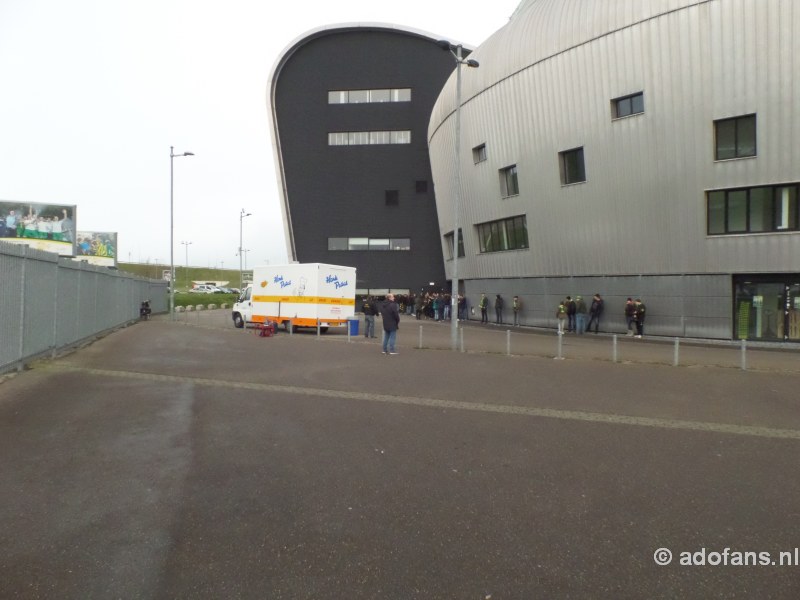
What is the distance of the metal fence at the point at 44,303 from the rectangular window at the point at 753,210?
21752mm

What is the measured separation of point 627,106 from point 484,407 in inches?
735

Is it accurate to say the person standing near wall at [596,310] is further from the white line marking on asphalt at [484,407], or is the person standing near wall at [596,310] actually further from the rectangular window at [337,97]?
the rectangular window at [337,97]

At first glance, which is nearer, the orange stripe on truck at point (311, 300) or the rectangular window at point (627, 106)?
the rectangular window at point (627, 106)

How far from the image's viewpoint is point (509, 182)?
27.1m

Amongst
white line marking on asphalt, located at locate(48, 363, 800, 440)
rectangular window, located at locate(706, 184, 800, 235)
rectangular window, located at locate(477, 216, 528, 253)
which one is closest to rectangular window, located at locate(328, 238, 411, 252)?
rectangular window, located at locate(477, 216, 528, 253)

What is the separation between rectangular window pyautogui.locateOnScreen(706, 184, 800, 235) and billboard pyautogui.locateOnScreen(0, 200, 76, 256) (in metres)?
41.1

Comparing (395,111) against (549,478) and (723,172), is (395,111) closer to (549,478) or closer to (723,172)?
(723,172)

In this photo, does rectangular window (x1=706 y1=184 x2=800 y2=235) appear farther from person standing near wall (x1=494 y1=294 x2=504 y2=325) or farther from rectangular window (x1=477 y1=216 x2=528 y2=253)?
person standing near wall (x1=494 y1=294 x2=504 y2=325)

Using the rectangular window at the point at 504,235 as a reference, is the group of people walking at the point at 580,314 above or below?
below

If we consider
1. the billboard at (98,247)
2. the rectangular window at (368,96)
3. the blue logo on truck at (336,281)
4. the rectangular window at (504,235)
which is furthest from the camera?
the billboard at (98,247)

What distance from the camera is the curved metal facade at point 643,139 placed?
59.4 feet

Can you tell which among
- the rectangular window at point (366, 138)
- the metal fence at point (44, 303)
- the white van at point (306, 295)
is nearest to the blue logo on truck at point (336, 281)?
the white van at point (306, 295)

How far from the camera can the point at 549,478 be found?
189 inches

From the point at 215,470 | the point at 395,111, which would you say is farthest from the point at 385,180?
the point at 215,470
